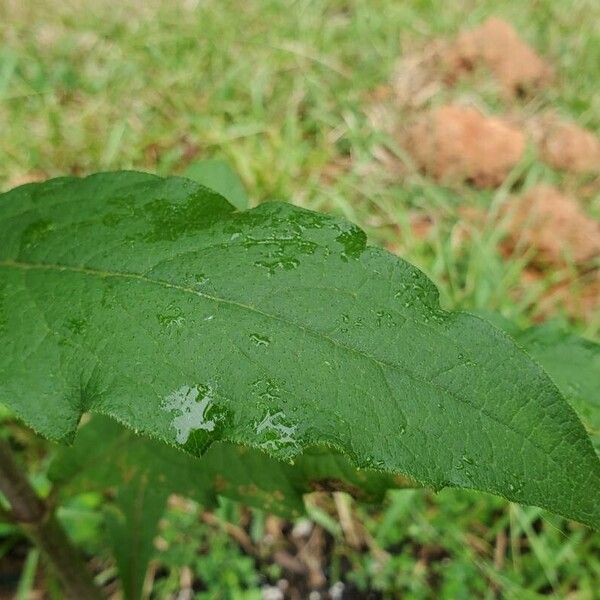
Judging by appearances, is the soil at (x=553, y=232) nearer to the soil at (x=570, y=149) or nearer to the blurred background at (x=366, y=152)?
the blurred background at (x=366, y=152)

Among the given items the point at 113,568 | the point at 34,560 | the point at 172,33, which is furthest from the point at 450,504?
the point at 172,33

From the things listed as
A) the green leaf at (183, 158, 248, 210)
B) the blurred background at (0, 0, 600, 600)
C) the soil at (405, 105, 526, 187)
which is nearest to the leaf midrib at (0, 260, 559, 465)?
the green leaf at (183, 158, 248, 210)

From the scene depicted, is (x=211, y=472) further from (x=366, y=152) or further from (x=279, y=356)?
(x=366, y=152)

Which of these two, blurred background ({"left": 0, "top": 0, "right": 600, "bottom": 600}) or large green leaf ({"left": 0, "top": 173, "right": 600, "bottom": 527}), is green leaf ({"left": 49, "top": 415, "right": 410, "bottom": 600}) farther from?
blurred background ({"left": 0, "top": 0, "right": 600, "bottom": 600})

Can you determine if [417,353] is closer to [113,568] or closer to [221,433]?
[221,433]

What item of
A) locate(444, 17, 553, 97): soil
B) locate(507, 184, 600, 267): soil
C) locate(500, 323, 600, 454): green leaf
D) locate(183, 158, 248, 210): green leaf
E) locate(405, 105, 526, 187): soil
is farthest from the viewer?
locate(444, 17, 553, 97): soil

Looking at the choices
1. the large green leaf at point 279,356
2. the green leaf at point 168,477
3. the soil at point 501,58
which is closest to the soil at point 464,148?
the soil at point 501,58

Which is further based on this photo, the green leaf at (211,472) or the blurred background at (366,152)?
the blurred background at (366,152)
